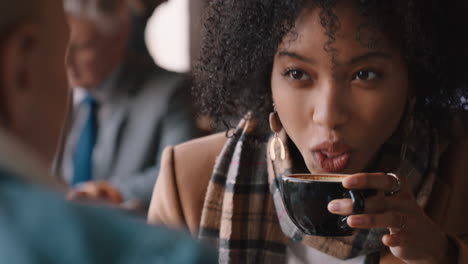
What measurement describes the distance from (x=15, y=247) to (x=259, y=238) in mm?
882

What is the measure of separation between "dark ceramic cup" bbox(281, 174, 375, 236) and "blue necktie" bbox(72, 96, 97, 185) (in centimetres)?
126

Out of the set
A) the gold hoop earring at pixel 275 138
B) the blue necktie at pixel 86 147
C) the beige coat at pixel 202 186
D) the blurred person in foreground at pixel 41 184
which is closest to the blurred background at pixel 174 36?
the blue necktie at pixel 86 147

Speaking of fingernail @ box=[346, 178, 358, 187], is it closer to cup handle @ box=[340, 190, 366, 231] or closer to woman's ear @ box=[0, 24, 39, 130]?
cup handle @ box=[340, 190, 366, 231]

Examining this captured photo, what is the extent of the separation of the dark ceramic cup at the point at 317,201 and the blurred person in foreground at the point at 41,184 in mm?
473

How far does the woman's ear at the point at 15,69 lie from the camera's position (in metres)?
0.54

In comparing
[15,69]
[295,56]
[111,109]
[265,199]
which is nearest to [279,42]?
[295,56]

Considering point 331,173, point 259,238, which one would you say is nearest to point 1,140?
point 331,173

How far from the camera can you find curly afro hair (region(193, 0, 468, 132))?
1135 mm

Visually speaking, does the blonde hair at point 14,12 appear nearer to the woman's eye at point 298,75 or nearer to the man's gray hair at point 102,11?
the woman's eye at point 298,75

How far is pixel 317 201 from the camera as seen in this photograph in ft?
3.20

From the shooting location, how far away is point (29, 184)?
50cm

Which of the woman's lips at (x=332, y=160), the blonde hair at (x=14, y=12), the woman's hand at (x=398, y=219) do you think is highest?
the blonde hair at (x=14, y=12)

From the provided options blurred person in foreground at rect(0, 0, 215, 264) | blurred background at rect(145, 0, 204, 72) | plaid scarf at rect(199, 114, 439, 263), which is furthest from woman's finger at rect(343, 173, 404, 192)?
blurred background at rect(145, 0, 204, 72)

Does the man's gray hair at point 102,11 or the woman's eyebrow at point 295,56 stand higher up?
the man's gray hair at point 102,11
